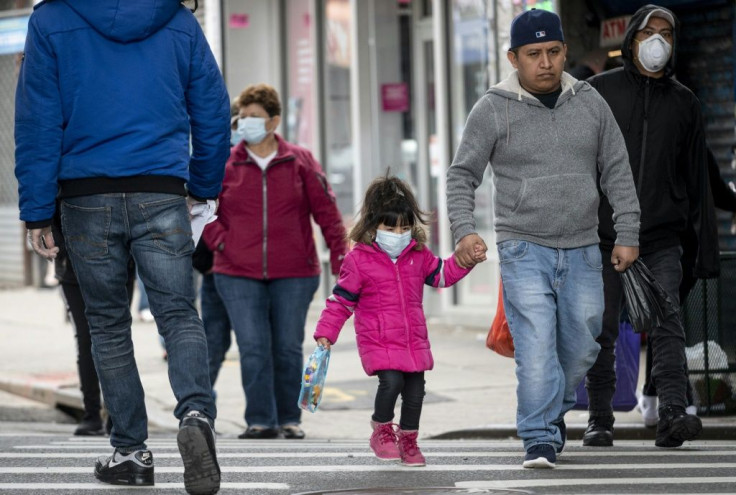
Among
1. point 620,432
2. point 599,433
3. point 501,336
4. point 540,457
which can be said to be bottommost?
point 620,432

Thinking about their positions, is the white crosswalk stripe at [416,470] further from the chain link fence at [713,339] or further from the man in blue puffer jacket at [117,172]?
the chain link fence at [713,339]

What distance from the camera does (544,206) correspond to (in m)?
6.13

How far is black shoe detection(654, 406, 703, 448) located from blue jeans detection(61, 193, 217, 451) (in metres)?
2.31

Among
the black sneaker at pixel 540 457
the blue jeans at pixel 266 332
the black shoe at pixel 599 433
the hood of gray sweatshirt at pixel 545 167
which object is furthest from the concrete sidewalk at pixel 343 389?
the hood of gray sweatshirt at pixel 545 167

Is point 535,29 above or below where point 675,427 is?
above

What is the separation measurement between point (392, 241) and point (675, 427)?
159 centimetres

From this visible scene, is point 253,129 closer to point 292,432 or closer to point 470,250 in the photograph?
point 292,432

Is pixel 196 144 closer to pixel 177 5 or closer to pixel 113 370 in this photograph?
pixel 177 5

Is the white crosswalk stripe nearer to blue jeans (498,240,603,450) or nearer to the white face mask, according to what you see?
blue jeans (498,240,603,450)

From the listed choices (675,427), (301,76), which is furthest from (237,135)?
(301,76)

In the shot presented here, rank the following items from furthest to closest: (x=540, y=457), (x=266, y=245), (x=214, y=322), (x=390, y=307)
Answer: (x=214, y=322) < (x=266, y=245) < (x=390, y=307) < (x=540, y=457)

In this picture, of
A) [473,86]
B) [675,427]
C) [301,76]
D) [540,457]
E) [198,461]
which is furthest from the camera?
[301,76]

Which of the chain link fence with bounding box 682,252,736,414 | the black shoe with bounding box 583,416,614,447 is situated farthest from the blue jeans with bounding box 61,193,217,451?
the chain link fence with bounding box 682,252,736,414

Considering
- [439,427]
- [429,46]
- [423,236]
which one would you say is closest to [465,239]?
[423,236]
